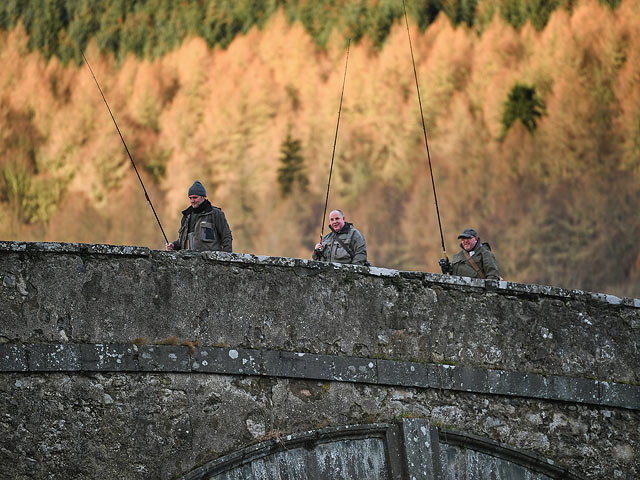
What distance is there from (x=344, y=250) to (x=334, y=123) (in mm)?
8811

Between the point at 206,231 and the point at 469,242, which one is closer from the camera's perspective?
the point at 206,231

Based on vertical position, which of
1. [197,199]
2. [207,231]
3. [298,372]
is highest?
[197,199]

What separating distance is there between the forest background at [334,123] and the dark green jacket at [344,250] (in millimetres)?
Answer: 7398

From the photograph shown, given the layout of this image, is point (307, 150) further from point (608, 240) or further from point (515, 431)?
point (515, 431)

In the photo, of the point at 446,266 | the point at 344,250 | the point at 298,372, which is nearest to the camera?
the point at 298,372

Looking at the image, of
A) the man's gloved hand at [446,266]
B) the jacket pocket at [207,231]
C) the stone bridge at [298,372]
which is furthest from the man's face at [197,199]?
the man's gloved hand at [446,266]

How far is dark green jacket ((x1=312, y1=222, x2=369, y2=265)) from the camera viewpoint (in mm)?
10781

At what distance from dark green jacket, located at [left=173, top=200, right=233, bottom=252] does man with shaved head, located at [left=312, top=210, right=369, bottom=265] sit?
99cm

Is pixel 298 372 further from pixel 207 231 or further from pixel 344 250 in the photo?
pixel 344 250

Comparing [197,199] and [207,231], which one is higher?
[197,199]

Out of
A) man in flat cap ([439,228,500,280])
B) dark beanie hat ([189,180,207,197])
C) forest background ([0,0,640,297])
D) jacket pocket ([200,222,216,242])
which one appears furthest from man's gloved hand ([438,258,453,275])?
forest background ([0,0,640,297])

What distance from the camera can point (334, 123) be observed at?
1938cm

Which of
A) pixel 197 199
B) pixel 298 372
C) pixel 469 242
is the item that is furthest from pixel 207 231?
pixel 469 242

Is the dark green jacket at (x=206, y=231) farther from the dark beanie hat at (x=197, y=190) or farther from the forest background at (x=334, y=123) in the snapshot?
the forest background at (x=334, y=123)
